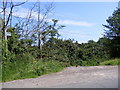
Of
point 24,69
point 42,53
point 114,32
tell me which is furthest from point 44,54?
point 114,32

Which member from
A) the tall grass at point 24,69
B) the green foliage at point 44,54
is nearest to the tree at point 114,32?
the green foliage at point 44,54

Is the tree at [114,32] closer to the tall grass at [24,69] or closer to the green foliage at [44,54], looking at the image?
the green foliage at [44,54]

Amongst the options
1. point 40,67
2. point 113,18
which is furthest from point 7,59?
point 113,18

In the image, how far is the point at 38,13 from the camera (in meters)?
11.3

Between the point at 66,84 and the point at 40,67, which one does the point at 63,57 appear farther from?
the point at 66,84

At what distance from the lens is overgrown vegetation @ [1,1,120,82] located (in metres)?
7.17

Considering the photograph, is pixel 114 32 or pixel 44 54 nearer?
pixel 44 54

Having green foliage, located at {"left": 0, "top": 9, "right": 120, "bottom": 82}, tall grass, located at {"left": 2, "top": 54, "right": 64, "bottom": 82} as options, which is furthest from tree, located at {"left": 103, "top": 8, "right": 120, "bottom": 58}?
tall grass, located at {"left": 2, "top": 54, "right": 64, "bottom": 82}

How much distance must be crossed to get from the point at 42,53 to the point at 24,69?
3122 mm

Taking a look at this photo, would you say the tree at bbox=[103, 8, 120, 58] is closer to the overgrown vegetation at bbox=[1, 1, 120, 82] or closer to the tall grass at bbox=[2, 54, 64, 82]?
the overgrown vegetation at bbox=[1, 1, 120, 82]

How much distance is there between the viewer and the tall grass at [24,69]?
6.61 metres

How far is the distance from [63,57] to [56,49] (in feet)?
2.46

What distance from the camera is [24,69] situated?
7.12 m

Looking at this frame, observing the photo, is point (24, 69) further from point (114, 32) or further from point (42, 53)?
point (114, 32)
